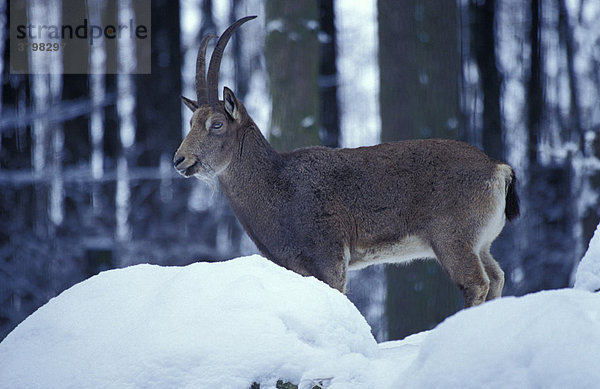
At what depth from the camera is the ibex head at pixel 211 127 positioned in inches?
185

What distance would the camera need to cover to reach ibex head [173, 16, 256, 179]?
470cm

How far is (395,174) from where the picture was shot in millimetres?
4480

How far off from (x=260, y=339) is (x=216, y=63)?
282 cm

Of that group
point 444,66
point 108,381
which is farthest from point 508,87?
point 108,381

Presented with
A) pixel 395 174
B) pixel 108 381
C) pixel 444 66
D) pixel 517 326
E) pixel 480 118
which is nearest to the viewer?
pixel 517 326

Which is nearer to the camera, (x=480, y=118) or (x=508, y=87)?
(x=480, y=118)

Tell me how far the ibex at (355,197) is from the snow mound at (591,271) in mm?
881

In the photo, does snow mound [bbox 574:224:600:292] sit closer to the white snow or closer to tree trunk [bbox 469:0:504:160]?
the white snow

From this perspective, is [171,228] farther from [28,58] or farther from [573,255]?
[573,255]

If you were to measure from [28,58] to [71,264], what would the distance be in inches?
92.8

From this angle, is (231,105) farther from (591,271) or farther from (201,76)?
(591,271)

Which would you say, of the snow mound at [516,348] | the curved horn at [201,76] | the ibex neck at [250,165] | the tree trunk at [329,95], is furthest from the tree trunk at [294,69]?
the snow mound at [516,348]

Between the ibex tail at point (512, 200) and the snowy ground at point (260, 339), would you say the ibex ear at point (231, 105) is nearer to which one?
the ibex tail at point (512, 200)

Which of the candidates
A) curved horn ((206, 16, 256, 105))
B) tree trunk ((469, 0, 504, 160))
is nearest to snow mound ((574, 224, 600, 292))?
curved horn ((206, 16, 256, 105))
